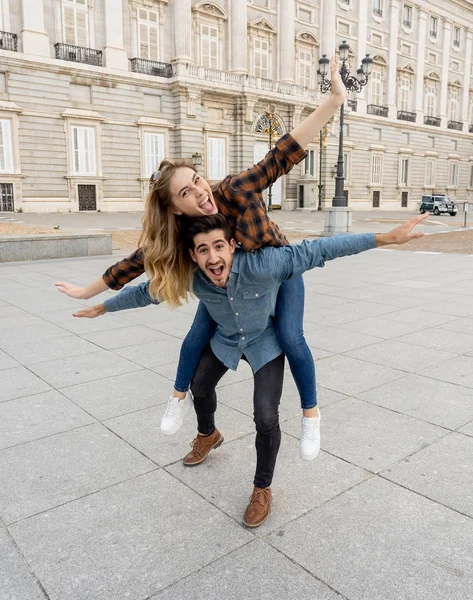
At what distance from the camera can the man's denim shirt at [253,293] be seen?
240cm

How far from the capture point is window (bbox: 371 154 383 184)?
47500mm

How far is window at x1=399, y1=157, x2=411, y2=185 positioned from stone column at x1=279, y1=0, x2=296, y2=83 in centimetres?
1550

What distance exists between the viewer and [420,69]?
50500mm

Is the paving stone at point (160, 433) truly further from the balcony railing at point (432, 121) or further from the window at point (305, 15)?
the balcony railing at point (432, 121)

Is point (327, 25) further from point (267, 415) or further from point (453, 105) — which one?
point (267, 415)

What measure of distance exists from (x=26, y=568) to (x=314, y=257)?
5.91 ft

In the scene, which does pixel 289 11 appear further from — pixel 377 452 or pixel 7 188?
pixel 377 452

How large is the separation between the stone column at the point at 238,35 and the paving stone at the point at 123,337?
34.3 meters

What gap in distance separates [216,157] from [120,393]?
112 ft

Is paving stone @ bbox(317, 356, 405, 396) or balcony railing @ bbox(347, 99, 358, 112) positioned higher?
balcony railing @ bbox(347, 99, 358, 112)

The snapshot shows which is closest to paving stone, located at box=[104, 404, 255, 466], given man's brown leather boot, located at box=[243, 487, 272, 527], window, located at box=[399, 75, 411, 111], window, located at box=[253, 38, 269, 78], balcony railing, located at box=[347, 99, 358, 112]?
man's brown leather boot, located at box=[243, 487, 272, 527]

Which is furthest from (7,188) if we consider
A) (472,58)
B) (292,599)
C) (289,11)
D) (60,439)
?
(472,58)

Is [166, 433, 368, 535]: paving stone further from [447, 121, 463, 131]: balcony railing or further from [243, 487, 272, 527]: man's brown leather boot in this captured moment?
[447, 121, 463, 131]: balcony railing

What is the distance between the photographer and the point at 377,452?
329 cm
